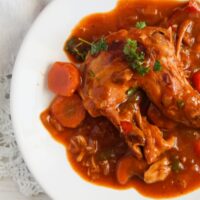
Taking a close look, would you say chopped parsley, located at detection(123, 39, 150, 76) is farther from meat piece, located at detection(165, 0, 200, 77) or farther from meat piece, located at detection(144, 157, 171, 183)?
meat piece, located at detection(144, 157, 171, 183)

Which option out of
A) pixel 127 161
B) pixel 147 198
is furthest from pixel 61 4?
pixel 147 198

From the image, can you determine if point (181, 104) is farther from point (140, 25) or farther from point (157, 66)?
point (140, 25)

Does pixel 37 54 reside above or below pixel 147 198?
above

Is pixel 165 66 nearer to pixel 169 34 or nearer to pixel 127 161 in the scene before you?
pixel 169 34

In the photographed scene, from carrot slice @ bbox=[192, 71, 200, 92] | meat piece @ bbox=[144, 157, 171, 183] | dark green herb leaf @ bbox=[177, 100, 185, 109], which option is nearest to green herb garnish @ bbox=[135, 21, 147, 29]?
carrot slice @ bbox=[192, 71, 200, 92]

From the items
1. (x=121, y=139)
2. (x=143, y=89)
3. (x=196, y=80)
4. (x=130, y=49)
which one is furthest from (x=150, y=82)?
(x=121, y=139)

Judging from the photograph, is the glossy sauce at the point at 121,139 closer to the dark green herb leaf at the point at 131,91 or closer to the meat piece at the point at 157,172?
the meat piece at the point at 157,172

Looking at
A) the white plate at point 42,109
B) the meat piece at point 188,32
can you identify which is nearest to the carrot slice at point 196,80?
the meat piece at point 188,32
